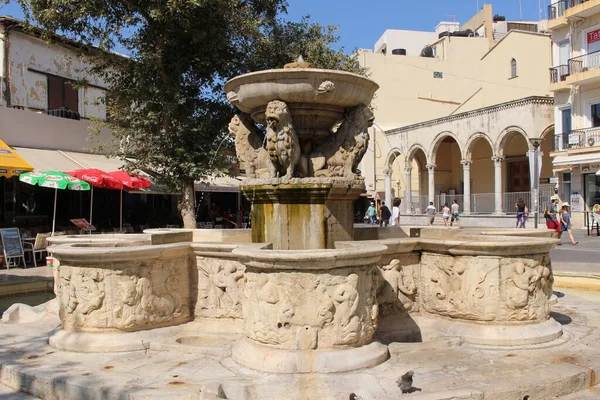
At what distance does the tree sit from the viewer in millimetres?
Answer: 13898

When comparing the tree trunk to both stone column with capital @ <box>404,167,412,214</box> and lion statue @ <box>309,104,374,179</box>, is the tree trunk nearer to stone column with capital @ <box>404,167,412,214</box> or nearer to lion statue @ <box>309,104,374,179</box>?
lion statue @ <box>309,104,374,179</box>

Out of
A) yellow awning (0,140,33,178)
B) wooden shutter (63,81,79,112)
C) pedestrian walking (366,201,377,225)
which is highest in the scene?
wooden shutter (63,81,79,112)

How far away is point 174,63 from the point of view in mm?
14625

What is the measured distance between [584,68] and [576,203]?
6401 mm

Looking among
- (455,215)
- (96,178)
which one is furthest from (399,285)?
(455,215)

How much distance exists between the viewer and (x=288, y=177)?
5766mm

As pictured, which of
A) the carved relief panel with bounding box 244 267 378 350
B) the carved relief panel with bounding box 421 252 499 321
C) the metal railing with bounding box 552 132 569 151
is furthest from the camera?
the metal railing with bounding box 552 132 569 151

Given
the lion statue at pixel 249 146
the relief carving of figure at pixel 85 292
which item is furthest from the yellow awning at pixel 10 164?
the relief carving of figure at pixel 85 292

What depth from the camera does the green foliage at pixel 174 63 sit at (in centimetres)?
1388

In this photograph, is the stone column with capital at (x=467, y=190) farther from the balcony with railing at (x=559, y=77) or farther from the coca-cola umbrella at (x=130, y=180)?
the coca-cola umbrella at (x=130, y=180)

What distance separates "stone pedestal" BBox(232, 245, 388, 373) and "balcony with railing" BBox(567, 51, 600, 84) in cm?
2476

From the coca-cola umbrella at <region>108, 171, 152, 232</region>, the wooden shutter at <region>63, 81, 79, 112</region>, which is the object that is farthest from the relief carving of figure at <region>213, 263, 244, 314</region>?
the wooden shutter at <region>63, 81, 79, 112</region>

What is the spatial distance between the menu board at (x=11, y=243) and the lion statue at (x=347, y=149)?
10076 mm

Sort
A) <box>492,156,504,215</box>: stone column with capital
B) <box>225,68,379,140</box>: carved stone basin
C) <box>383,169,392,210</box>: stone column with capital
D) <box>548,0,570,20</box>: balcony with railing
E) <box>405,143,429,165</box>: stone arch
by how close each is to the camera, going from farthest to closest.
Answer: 1. <box>383,169,392,210</box>: stone column with capital
2. <box>405,143,429,165</box>: stone arch
3. <box>492,156,504,215</box>: stone column with capital
4. <box>548,0,570,20</box>: balcony with railing
5. <box>225,68,379,140</box>: carved stone basin
